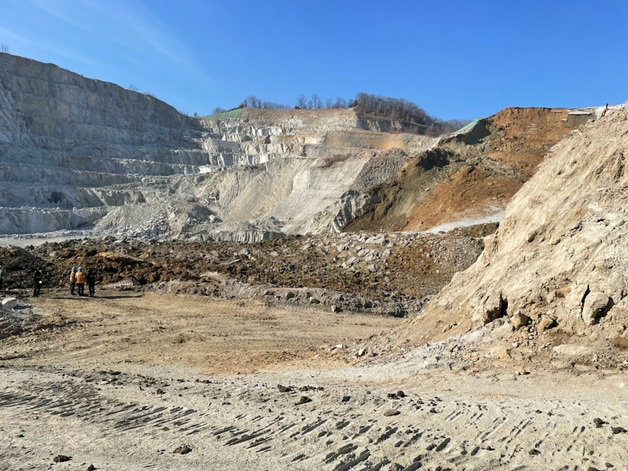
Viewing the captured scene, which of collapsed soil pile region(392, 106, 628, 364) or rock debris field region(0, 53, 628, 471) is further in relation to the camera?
collapsed soil pile region(392, 106, 628, 364)

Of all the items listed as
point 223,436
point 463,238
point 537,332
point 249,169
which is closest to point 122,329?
point 223,436

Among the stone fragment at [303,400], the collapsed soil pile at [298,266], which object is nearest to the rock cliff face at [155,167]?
the collapsed soil pile at [298,266]

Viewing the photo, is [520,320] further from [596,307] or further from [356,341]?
[356,341]

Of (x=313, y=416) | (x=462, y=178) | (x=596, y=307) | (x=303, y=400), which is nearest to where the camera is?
(x=313, y=416)

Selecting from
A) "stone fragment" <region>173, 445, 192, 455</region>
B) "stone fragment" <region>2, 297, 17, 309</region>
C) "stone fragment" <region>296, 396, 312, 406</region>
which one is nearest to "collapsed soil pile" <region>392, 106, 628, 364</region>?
"stone fragment" <region>296, 396, 312, 406</region>

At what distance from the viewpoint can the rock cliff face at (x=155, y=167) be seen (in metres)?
36.3

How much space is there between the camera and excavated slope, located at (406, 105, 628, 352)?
6.06 meters

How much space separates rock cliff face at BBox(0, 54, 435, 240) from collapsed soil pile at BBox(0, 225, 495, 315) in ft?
24.9

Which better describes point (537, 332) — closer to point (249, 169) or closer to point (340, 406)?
point (340, 406)

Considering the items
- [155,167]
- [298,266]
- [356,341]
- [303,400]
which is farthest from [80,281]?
[155,167]

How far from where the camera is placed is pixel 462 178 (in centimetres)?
3123

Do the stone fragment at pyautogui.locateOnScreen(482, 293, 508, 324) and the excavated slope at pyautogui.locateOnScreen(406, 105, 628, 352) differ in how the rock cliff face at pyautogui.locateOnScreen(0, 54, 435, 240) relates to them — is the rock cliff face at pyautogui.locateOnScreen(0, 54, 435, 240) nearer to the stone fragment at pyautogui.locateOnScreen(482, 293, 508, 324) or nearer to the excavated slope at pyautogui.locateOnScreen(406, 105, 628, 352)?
the excavated slope at pyautogui.locateOnScreen(406, 105, 628, 352)

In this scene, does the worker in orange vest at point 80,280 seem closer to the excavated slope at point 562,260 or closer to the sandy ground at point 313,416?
the sandy ground at point 313,416

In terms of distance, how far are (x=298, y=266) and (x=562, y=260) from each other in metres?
15.1
